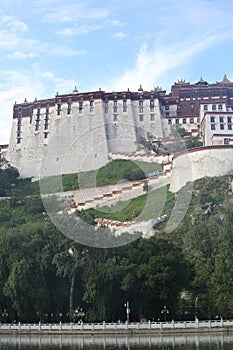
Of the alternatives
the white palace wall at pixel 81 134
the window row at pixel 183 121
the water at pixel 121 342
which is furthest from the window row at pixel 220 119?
the water at pixel 121 342

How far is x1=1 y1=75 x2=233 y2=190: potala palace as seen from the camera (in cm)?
8512

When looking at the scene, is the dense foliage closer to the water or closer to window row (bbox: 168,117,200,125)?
the water

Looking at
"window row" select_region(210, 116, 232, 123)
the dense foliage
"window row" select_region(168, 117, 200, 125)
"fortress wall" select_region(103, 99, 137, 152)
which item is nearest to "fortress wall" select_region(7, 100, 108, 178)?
"fortress wall" select_region(103, 99, 137, 152)

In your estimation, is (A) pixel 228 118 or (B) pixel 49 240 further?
(A) pixel 228 118

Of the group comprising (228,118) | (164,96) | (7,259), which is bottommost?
(7,259)

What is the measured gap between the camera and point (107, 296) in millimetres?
41156

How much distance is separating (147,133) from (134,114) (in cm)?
382

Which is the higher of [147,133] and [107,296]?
[147,133]

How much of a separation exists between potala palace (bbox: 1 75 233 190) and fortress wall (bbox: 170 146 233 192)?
50.1 ft

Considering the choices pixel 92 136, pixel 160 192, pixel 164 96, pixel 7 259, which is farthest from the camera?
pixel 164 96

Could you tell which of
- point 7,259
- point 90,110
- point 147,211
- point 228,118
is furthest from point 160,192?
point 7,259

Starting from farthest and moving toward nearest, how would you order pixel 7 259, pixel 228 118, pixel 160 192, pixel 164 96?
1. pixel 164 96
2. pixel 228 118
3. pixel 160 192
4. pixel 7 259

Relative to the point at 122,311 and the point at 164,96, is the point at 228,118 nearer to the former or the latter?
the point at 164,96

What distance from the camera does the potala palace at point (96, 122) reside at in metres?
85.1
